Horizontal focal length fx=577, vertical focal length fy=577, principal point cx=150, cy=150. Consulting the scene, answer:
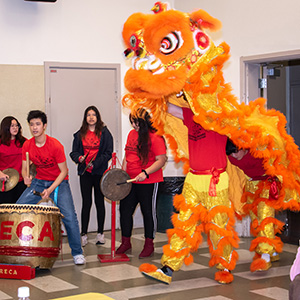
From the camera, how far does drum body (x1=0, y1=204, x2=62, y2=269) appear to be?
5.07 metres

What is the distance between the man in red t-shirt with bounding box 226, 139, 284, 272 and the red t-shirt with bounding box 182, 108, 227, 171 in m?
0.32

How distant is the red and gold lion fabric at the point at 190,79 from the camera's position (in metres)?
4.26

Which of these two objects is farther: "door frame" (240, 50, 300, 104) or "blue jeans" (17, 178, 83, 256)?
"door frame" (240, 50, 300, 104)

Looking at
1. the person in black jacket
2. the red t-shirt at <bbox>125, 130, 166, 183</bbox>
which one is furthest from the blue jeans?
the person in black jacket

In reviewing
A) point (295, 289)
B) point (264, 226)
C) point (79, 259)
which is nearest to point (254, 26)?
point (264, 226)

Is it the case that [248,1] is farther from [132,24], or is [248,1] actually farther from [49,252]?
[49,252]

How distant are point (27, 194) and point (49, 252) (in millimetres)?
630

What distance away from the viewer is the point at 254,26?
6.88m

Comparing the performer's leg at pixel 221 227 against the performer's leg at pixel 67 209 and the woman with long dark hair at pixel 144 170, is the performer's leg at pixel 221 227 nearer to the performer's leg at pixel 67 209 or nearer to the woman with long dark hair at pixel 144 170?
the woman with long dark hair at pixel 144 170

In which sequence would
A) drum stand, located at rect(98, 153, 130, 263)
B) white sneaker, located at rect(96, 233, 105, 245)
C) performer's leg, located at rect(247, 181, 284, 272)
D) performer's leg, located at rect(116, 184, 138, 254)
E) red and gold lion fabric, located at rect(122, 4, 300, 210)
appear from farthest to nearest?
white sneaker, located at rect(96, 233, 105, 245), performer's leg, located at rect(116, 184, 138, 254), drum stand, located at rect(98, 153, 130, 263), performer's leg, located at rect(247, 181, 284, 272), red and gold lion fabric, located at rect(122, 4, 300, 210)

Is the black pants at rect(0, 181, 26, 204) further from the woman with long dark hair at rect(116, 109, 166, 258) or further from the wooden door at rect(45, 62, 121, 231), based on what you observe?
the woman with long dark hair at rect(116, 109, 166, 258)

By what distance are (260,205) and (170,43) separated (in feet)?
6.11

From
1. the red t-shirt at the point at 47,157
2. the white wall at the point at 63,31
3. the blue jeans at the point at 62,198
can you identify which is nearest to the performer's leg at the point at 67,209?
the blue jeans at the point at 62,198

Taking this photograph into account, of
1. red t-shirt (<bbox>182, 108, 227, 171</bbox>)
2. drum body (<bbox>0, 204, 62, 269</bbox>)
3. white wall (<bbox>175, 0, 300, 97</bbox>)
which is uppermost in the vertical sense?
white wall (<bbox>175, 0, 300, 97</bbox>)
